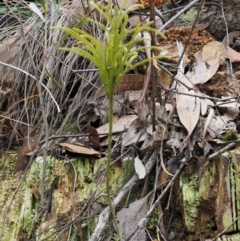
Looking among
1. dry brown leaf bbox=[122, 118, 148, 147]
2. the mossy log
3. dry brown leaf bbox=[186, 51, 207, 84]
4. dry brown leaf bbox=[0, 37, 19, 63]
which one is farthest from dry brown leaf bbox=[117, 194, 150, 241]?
dry brown leaf bbox=[0, 37, 19, 63]

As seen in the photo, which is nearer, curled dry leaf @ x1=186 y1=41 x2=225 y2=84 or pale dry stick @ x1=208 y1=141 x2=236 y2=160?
pale dry stick @ x1=208 y1=141 x2=236 y2=160

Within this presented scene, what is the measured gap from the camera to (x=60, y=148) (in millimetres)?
1852

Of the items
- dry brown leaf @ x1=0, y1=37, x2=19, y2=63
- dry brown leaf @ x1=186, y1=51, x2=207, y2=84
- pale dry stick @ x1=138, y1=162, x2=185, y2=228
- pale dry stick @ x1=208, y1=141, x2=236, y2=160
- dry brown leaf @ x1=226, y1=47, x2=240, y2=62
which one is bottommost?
pale dry stick @ x1=138, y1=162, x2=185, y2=228

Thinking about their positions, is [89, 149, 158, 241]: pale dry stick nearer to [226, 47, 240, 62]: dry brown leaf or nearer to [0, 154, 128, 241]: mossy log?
[0, 154, 128, 241]: mossy log

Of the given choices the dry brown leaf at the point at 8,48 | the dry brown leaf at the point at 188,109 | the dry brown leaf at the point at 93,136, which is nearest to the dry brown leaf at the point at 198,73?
the dry brown leaf at the point at 188,109

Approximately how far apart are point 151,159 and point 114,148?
16 centimetres

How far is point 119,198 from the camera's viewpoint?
62.6 inches

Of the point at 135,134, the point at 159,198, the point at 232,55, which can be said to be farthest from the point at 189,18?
the point at 159,198

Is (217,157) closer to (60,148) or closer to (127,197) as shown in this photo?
(127,197)

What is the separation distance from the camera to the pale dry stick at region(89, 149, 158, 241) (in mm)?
1505

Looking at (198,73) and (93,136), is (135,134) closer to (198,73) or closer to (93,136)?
(93,136)

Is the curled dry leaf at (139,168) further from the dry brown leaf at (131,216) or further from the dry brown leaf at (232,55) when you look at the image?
the dry brown leaf at (232,55)

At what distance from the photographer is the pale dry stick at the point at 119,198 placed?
4.94ft

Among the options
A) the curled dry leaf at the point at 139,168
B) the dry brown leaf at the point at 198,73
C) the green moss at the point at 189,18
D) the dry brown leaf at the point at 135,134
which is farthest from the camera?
the green moss at the point at 189,18
